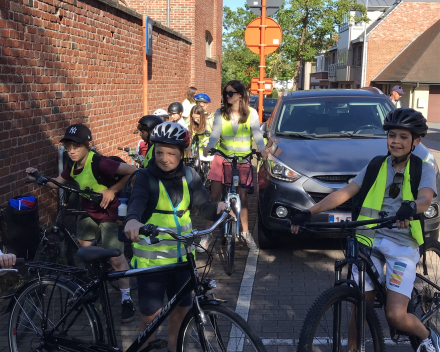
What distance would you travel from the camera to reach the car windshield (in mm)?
7543

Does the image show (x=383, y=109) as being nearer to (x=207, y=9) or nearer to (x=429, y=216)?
(x=429, y=216)

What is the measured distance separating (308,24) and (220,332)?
3777 cm

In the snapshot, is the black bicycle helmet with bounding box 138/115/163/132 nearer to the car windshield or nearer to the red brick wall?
the car windshield

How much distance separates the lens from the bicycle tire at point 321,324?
311 centimetres

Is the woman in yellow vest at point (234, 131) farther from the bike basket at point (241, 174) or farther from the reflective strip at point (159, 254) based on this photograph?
the reflective strip at point (159, 254)

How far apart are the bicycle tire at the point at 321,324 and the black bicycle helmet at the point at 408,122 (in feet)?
3.41

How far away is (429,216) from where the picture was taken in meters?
6.33

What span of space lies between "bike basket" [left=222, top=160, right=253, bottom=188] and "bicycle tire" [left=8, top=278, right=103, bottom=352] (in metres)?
3.22

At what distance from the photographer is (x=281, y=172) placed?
21.8 feet

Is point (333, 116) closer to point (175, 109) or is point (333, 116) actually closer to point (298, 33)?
point (175, 109)

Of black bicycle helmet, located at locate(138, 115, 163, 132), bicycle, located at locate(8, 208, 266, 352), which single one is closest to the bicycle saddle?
bicycle, located at locate(8, 208, 266, 352)

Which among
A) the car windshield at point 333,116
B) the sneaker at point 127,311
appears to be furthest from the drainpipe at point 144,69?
the sneaker at point 127,311

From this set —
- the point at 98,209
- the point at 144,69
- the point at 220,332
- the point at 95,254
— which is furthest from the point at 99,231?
the point at 144,69

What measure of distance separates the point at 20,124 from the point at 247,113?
2598mm
